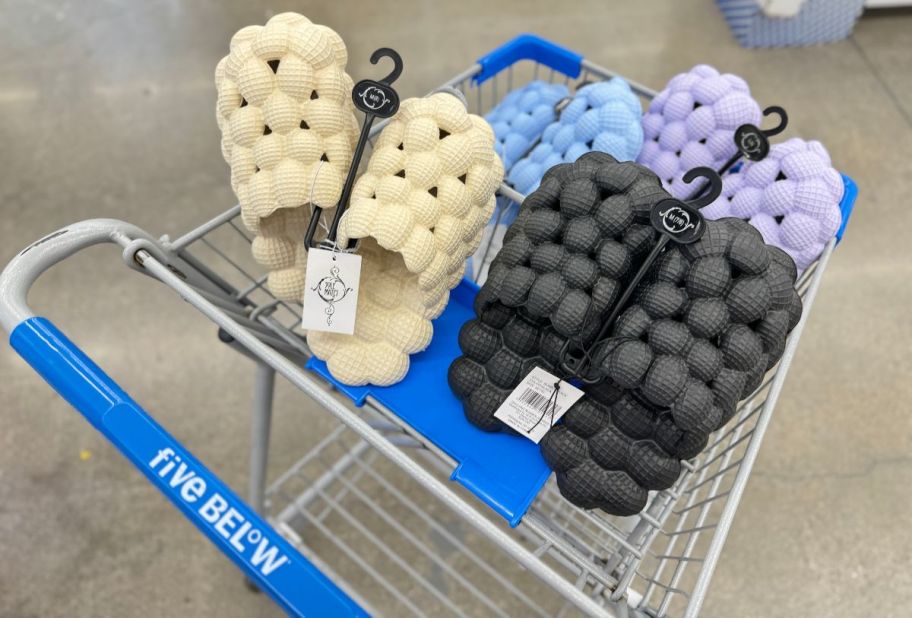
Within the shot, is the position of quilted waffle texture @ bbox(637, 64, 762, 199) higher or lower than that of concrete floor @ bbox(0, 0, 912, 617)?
higher

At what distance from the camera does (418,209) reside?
580 millimetres

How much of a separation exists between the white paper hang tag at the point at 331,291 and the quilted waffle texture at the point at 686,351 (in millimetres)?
243

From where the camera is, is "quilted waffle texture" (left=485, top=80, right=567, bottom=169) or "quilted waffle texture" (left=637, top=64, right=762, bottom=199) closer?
"quilted waffle texture" (left=637, top=64, right=762, bottom=199)

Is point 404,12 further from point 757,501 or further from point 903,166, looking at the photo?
point 757,501

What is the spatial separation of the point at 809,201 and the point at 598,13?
185cm

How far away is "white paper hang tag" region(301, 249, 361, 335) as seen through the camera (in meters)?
0.61

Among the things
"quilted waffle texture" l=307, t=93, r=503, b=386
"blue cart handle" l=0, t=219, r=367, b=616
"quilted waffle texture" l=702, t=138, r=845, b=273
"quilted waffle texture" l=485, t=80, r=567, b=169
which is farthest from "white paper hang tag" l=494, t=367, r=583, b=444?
"quilted waffle texture" l=485, t=80, r=567, b=169

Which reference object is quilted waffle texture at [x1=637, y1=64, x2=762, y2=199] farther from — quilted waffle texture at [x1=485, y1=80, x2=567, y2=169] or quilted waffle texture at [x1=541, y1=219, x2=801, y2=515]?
quilted waffle texture at [x1=541, y1=219, x2=801, y2=515]

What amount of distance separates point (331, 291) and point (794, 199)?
54 cm

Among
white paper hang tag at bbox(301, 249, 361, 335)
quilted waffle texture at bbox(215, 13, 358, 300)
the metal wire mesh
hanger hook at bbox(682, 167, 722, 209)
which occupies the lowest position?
the metal wire mesh

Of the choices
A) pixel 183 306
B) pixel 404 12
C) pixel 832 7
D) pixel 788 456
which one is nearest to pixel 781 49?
pixel 832 7

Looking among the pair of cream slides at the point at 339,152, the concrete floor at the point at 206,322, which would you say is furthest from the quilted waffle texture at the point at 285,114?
the concrete floor at the point at 206,322

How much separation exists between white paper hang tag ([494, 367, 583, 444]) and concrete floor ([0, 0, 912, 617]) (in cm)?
83

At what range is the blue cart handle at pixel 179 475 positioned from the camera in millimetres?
487
